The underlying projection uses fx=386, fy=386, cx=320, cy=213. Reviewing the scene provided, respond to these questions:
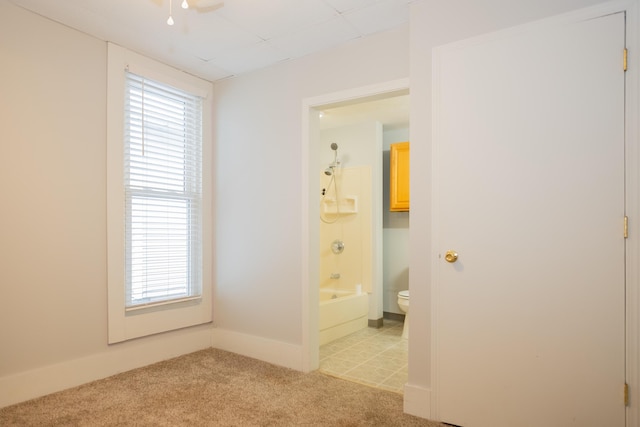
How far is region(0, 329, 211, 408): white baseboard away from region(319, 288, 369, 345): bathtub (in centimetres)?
110

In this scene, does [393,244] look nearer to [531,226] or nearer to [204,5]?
[531,226]

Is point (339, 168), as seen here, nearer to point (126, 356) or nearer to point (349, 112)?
point (349, 112)

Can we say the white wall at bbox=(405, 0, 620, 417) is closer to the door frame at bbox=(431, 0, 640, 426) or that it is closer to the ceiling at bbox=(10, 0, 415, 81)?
the ceiling at bbox=(10, 0, 415, 81)

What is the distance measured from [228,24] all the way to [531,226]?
2.24 metres

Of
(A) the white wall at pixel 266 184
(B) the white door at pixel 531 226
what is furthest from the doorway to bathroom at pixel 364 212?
(B) the white door at pixel 531 226

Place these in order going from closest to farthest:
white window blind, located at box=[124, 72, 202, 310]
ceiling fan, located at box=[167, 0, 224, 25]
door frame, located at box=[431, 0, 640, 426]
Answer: door frame, located at box=[431, 0, 640, 426], ceiling fan, located at box=[167, 0, 224, 25], white window blind, located at box=[124, 72, 202, 310]

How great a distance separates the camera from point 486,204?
2092 mm

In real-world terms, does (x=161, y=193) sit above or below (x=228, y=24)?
below

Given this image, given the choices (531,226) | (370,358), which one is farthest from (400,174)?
(531,226)

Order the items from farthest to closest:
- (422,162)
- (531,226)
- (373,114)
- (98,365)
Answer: (373,114), (98,365), (422,162), (531,226)

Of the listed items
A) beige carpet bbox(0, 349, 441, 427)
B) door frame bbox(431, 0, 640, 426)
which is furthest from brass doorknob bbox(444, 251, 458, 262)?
beige carpet bbox(0, 349, 441, 427)

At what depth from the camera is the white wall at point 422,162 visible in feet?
7.33

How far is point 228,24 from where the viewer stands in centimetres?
258

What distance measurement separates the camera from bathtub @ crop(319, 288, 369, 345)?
3.79 m
